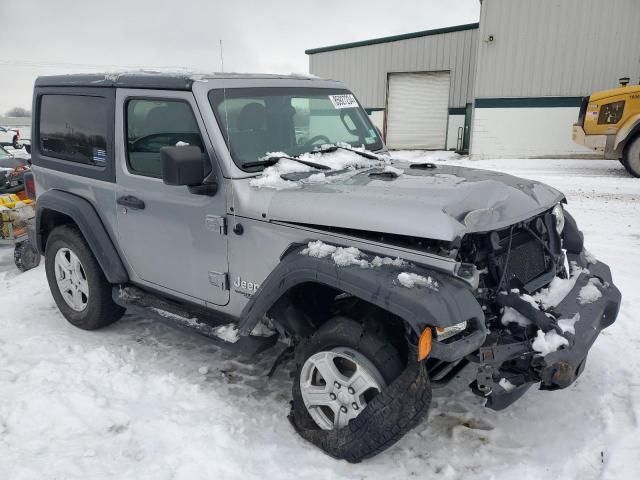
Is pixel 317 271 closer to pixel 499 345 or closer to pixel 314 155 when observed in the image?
pixel 499 345

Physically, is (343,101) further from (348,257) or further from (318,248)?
(348,257)

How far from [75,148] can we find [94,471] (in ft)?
8.71

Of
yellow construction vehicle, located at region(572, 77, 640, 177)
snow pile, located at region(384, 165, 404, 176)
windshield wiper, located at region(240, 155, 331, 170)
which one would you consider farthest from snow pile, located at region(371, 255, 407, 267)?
yellow construction vehicle, located at region(572, 77, 640, 177)

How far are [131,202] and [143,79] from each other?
875 mm

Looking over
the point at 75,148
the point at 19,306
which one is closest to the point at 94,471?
the point at 75,148

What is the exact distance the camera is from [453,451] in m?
3.02

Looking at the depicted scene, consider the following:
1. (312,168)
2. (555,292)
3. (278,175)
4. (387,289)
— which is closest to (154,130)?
(278,175)

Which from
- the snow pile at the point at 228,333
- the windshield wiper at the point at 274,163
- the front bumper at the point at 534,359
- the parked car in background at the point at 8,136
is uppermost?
the windshield wiper at the point at 274,163

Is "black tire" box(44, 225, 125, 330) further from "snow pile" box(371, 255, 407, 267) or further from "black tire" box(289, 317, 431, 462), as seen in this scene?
"snow pile" box(371, 255, 407, 267)

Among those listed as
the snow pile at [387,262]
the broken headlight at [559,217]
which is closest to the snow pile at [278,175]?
the snow pile at [387,262]

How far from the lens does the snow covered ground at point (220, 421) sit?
2.86 meters

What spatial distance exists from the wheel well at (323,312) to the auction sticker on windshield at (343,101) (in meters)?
1.79

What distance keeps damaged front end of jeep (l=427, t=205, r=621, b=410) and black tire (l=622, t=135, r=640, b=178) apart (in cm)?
976

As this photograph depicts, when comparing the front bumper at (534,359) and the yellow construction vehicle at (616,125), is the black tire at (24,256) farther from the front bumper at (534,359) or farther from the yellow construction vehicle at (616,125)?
the yellow construction vehicle at (616,125)
